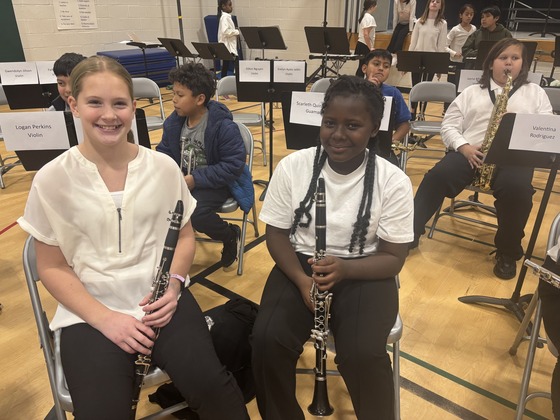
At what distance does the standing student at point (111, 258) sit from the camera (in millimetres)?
1221

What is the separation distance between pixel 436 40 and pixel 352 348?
18.5 feet

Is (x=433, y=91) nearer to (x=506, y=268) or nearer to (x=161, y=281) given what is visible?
(x=506, y=268)

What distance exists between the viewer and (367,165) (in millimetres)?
1503

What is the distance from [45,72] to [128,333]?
3.25 meters

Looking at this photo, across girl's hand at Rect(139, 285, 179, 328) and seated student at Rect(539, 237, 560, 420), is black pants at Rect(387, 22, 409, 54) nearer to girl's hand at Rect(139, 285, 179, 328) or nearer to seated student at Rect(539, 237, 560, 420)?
seated student at Rect(539, 237, 560, 420)

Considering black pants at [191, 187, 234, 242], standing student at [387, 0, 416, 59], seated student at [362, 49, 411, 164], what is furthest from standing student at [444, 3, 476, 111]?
black pants at [191, 187, 234, 242]

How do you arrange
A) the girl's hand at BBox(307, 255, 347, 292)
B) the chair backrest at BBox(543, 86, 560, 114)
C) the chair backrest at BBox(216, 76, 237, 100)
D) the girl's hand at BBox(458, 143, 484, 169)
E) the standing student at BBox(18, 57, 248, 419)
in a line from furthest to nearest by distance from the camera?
the chair backrest at BBox(216, 76, 237, 100) → the chair backrest at BBox(543, 86, 560, 114) → the girl's hand at BBox(458, 143, 484, 169) → the girl's hand at BBox(307, 255, 347, 292) → the standing student at BBox(18, 57, 248, 419)

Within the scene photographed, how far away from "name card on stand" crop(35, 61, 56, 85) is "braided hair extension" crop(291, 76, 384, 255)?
3112mm

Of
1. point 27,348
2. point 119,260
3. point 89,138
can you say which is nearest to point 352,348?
point 119,260

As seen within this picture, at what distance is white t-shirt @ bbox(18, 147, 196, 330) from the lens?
1.24 m

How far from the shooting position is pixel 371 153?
1.53 metres

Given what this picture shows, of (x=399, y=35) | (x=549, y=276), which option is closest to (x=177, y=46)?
(x=399, y=35)

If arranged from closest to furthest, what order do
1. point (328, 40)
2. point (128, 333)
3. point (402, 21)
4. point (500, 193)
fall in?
point (128, 333) < point (500, 193) < point (328, 40) < point (402, 21)

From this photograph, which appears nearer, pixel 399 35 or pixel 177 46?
pixel 177 46
